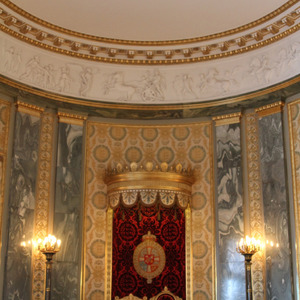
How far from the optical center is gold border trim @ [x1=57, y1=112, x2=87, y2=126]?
48.0 feet

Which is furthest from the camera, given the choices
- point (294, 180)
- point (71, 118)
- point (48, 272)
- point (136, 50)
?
point (136, 50)

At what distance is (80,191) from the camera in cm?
1441

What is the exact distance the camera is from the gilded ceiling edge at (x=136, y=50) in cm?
1351

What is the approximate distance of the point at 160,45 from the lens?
15016 millimetres

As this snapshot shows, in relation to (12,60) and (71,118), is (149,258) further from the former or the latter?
(12,60)

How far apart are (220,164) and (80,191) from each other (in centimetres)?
379

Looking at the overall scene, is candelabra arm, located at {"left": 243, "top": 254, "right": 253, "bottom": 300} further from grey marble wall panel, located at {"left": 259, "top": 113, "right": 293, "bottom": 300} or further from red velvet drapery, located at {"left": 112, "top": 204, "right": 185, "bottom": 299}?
red velvet drapery, located at {"left": 112, "top": 204, "right": 185, "bottom": 299}

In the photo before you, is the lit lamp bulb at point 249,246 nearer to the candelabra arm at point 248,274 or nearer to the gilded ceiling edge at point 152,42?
the candelabra arm at point 248,274

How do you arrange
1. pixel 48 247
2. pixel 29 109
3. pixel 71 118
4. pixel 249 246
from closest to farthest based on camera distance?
pixel 48 247, pixel 249 246, pixel 29 109, pixel 71 118

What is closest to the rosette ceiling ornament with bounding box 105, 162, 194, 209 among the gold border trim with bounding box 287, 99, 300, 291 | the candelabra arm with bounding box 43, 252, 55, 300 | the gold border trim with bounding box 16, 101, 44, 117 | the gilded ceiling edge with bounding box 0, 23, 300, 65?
the candelabra arm with bounding box 43, 252, 55, 300

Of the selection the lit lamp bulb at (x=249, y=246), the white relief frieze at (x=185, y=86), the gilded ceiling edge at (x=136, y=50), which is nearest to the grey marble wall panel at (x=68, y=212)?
the gilded ceiling edge at (x=136, y=50)

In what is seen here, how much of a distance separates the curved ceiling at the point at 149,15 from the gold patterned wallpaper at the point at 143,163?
259 centimetres

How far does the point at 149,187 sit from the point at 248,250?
300 centimetres

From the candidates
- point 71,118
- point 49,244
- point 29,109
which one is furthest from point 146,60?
point 49,244
